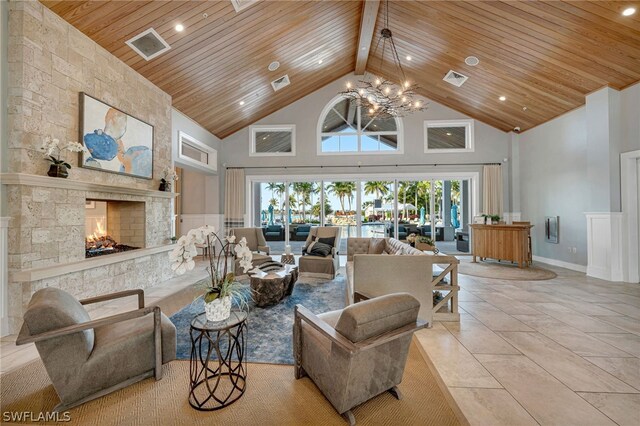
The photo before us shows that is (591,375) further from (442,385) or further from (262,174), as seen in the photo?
(262,174)

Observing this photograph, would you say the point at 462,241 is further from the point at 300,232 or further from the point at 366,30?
the point at 366,30

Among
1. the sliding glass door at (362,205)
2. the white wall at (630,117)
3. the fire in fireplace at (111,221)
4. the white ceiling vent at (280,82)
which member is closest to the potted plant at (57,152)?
the fire in fireplace at (111,221)

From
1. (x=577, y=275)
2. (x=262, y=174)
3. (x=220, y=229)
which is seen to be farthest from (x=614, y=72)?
(x=220, y=229)

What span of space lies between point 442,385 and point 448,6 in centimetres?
524

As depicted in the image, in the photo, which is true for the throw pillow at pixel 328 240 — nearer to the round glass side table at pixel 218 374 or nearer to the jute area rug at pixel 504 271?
the jute area rug at pixel 504 271

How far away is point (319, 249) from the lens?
207 inches

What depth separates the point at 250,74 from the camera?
227 inches

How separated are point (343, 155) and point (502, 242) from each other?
177 inches

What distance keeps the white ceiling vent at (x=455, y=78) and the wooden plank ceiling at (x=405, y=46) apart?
0.17m

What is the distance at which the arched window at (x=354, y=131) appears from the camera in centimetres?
783

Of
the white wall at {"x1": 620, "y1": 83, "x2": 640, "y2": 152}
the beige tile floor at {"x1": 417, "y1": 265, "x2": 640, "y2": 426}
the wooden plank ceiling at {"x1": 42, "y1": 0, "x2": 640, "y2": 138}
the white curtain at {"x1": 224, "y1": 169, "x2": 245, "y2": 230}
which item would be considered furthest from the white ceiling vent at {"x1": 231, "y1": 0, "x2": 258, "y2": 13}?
the white wall at {"x1": 620, "y1": 83, "x2": 640, "y2": 152}

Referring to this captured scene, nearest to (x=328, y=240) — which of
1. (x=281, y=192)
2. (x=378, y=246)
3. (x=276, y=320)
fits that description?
(x=378, y=246)

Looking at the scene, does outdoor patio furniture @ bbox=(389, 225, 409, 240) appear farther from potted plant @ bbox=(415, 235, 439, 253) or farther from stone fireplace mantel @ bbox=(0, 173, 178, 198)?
stone fireplace mantel @ bbox=(0, 173, 178, 198)

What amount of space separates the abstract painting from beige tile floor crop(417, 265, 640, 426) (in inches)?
184
